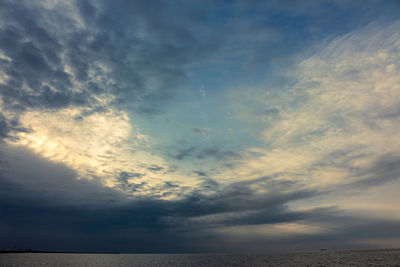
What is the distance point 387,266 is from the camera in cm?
10994

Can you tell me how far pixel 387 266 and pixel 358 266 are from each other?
Result: 460 inches

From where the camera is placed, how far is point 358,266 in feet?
384
